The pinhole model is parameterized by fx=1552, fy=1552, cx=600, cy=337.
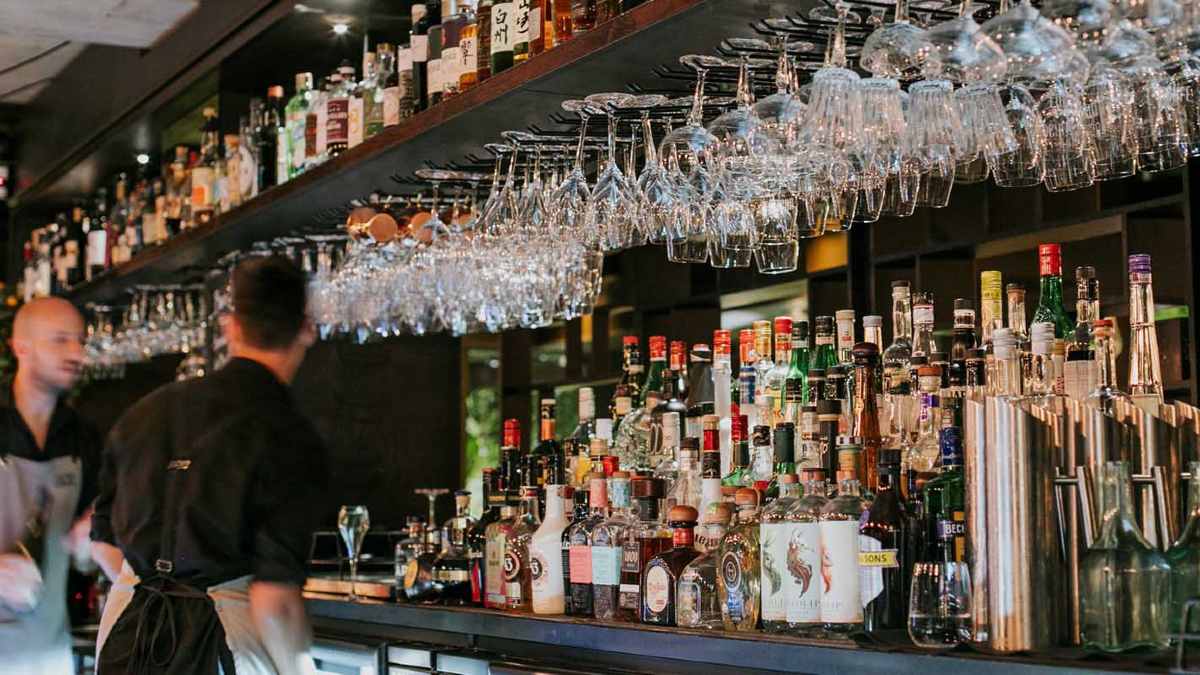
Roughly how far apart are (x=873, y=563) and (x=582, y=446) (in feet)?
3.96

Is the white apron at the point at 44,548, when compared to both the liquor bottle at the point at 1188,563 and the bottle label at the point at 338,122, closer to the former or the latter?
the bottle label at the point at 338,122

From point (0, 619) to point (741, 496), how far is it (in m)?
1.92

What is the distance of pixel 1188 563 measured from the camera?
188 centimetres

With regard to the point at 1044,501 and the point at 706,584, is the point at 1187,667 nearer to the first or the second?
the point at 1044,501

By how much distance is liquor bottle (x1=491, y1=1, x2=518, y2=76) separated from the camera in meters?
2.89

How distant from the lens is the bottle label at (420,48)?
342 cm

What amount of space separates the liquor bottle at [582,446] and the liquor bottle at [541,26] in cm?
76

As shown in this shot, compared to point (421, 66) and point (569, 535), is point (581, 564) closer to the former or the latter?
point (569, 535)

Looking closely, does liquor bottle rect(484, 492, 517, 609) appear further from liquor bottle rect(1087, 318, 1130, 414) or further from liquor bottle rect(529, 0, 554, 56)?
liquor bottle rect(1087, 318, 1130, 414)

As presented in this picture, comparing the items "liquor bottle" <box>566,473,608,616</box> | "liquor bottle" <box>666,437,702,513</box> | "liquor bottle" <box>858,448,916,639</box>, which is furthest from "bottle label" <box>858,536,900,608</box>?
"liquor bottle" <box>566,473,608,616</box>

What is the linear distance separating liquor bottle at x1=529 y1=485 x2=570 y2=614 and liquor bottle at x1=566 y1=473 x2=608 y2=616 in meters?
0.05

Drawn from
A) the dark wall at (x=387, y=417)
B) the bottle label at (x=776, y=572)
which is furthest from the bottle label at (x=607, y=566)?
the dark wall at (x=387, y=417)

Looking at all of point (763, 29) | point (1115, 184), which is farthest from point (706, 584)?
point (1115, 184)

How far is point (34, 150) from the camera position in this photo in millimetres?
6797
